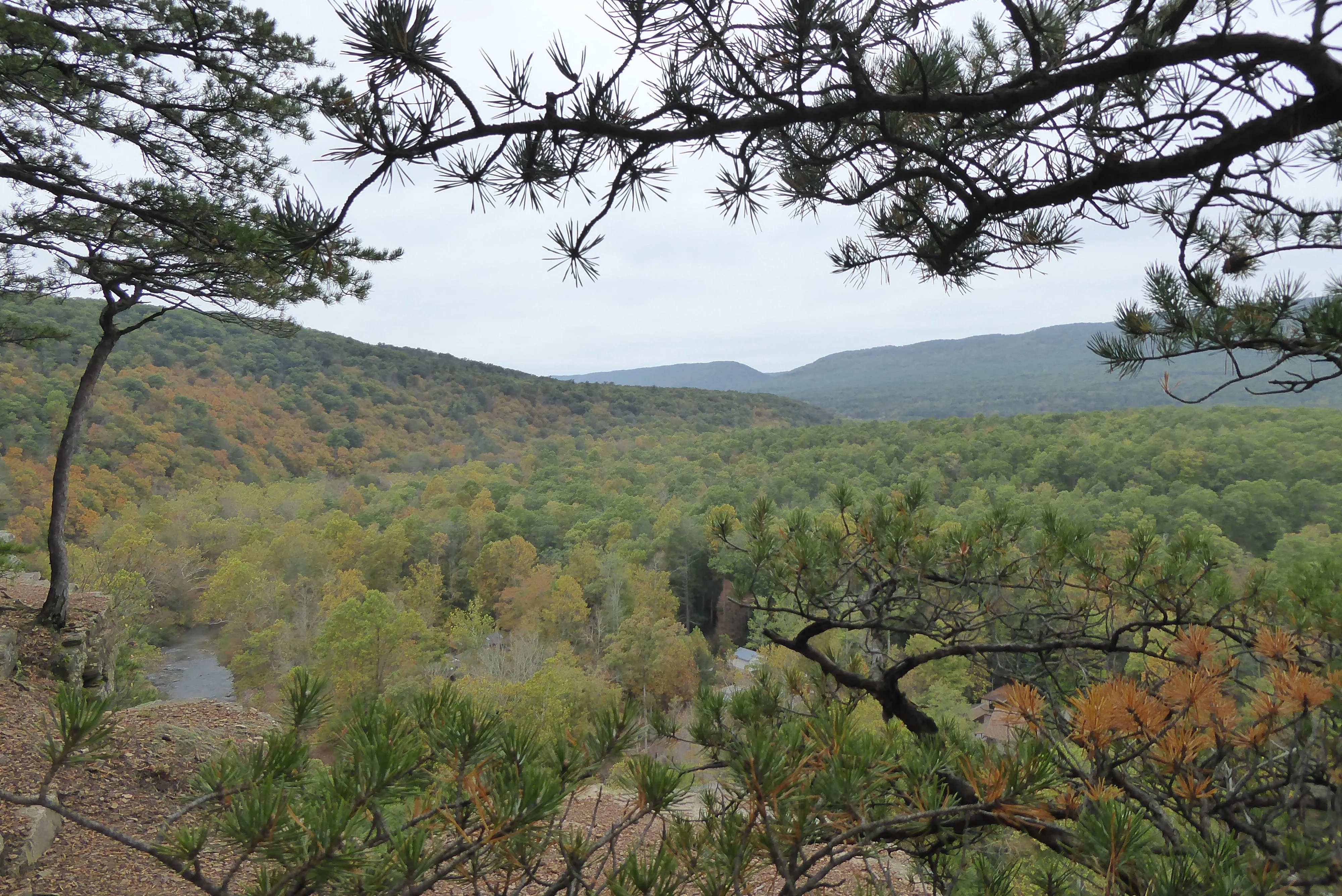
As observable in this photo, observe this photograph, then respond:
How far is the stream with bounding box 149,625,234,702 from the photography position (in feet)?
54.6

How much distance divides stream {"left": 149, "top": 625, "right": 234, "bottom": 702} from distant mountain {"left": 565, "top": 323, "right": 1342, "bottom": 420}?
67.9 ft

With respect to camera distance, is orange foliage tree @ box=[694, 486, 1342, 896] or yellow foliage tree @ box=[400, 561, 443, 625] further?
yellow foliage tree @ box=[400, 561, 443, 625]

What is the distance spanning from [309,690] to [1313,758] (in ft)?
5.01

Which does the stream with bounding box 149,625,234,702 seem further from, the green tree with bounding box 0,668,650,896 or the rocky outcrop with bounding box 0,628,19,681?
the green tree with bounding box 0,668,650,896

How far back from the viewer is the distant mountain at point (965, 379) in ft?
72.1

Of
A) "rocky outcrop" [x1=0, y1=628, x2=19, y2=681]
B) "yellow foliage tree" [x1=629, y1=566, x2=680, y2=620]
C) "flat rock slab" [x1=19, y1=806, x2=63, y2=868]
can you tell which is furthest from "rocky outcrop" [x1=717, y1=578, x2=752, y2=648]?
"flat rock slab" [x1=19, y1=806, x2=63, y2=868]

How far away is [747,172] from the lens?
156 cm

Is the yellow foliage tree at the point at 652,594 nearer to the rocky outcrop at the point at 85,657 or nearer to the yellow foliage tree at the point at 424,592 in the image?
the yellow foliage tree at the point at 424,592

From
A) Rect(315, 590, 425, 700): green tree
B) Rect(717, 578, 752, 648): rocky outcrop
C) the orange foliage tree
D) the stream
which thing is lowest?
Rect(717, 578, 752, 648): rocky outcrop

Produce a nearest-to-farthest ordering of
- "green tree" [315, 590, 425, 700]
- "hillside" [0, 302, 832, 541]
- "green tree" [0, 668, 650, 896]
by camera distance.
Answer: "green tree" [0, 668, 650, 896], "green tree" [315, 590, 425, 700], "hillside" [0, 302, 832, 541]

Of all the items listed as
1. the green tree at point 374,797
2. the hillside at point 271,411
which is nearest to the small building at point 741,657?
the hillside at point 271,411

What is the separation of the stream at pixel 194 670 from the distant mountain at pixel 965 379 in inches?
814

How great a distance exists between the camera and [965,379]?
92.9 m

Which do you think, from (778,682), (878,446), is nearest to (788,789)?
(778,682)
